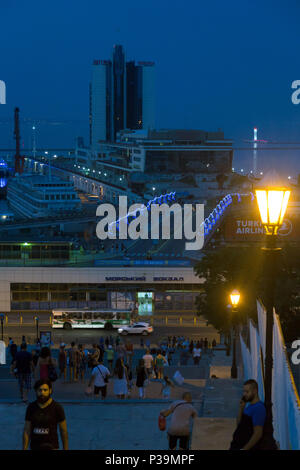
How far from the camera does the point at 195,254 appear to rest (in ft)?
122

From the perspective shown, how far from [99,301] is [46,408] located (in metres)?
25.6

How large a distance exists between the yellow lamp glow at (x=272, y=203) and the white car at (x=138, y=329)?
820 inches

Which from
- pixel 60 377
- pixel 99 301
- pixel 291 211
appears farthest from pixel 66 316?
pixel 291 211

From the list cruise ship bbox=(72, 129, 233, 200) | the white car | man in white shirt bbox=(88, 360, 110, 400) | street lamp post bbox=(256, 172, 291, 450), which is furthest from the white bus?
cruise ship bbox=(72, 129, 233, 200)

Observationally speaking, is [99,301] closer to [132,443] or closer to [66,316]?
[66,316]

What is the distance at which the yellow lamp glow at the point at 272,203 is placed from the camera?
5812mm

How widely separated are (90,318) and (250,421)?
22356 mm

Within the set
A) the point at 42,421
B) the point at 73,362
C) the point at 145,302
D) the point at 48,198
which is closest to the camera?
the point at 42,421

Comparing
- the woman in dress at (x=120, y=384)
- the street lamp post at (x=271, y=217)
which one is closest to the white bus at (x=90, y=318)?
the woman in dress at (x=120, y=384)

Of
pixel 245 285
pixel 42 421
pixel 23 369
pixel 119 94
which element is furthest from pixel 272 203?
pixel 119 94

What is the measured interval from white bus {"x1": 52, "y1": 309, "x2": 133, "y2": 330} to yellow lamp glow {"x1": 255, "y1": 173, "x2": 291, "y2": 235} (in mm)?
21933

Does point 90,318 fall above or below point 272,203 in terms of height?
below

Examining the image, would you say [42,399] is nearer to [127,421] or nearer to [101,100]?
[127,421]

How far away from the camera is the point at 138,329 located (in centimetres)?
2667
